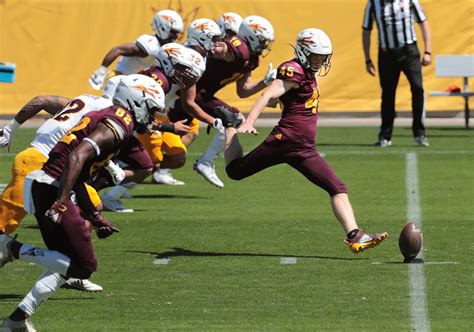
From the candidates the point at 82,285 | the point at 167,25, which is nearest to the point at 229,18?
the point at 167,25

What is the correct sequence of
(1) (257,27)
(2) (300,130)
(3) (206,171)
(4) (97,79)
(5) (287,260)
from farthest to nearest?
(4) (97,79) < (3) (206,171) < (1) (257,27) < (2) (300,130) < (5) (287,260)

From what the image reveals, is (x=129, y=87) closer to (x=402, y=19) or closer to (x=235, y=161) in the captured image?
(x=235, y=161)

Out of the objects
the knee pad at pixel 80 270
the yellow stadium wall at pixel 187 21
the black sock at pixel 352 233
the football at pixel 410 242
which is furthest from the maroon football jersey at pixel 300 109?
the yellow stadium wall at pixel 187 21

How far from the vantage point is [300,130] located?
33.8 ft

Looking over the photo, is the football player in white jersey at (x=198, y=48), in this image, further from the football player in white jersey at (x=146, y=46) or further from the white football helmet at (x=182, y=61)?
the football player in white jersey at (x=146, y=46)

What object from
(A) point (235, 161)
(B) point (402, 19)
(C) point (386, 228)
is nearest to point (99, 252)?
(A) point (235, 161)

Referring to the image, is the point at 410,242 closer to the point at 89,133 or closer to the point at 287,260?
the point at 287,260


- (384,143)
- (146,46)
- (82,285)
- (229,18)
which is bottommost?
(384,143)

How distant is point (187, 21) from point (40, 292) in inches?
654

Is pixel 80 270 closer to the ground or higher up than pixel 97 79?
higher up

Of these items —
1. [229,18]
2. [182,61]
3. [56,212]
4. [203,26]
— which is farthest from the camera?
[229,18]

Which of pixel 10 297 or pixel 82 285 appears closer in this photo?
pixel 10 297

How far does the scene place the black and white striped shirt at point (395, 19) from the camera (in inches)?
Result: 728

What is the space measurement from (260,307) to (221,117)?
8.96 ft
